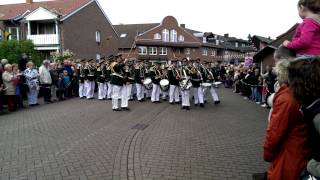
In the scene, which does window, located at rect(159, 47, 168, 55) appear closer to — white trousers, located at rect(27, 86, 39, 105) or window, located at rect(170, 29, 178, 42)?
window, located at rect(170, 29, 178, 42)

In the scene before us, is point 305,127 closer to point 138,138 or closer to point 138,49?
point 138,138

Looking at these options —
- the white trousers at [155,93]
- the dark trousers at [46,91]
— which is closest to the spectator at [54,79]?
the dark trousers at [46,91]

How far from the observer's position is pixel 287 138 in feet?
11.1

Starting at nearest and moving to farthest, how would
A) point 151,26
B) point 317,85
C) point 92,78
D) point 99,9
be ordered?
point 317,85, point 92,78, point 99,9, point 151,26

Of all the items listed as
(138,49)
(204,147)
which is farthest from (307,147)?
(138,49)

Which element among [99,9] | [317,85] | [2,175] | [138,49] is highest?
[99,9]

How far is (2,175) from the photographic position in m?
6.37

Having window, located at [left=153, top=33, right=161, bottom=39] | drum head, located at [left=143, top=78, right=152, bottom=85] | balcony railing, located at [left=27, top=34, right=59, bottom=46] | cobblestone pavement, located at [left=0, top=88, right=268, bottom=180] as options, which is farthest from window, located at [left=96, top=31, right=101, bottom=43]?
cobblestone pavement, located at [left=0, top=88, right=268, bottom=180]

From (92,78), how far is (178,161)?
41.8 feet

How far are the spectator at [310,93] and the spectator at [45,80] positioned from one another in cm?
1505

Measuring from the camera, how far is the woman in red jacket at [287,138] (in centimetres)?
330

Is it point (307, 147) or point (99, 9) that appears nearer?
point (307, 147)

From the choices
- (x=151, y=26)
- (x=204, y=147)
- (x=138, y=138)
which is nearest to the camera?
(x=204, y=147)

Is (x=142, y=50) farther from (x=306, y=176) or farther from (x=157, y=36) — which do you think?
(x=306, y=176)
